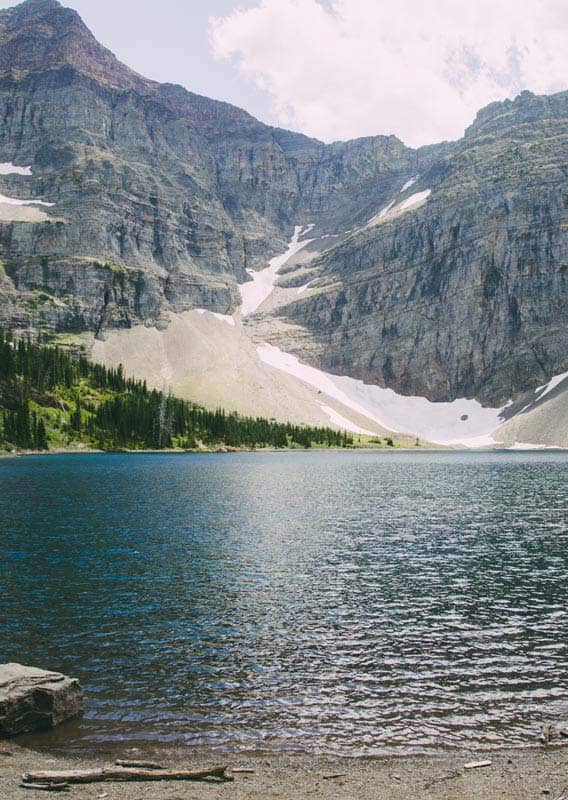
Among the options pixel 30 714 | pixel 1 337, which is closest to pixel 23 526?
pixel 30 714

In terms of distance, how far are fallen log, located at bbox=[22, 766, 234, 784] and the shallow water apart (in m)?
1.72

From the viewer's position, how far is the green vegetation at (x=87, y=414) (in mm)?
145500

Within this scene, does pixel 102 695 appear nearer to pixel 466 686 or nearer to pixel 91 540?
pixel 466 686

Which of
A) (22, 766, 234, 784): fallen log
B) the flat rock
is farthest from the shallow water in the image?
(22, 766, 234, 784): fallen log

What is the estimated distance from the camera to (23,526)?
4506 centimetres

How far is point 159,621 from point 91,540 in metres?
18.0

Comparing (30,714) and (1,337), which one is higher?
(1,337)

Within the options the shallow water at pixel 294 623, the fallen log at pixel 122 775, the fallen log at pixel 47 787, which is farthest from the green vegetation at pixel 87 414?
the fallen log at pixel 47 787

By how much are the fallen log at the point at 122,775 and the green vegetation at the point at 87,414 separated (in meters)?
135

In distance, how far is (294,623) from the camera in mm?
24875

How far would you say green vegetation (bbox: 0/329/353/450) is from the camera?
145500mm

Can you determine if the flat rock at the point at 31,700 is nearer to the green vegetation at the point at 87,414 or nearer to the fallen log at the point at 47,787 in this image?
the fallen log at the point at 47,787

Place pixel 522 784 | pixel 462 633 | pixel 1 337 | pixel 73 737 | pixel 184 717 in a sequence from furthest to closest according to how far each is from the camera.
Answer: pixel 1 337 → pixel 462 633 → pixel 184 717 → pixel 73 737 → pixel 522 784

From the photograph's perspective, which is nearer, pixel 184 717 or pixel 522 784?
pixel 522 784
